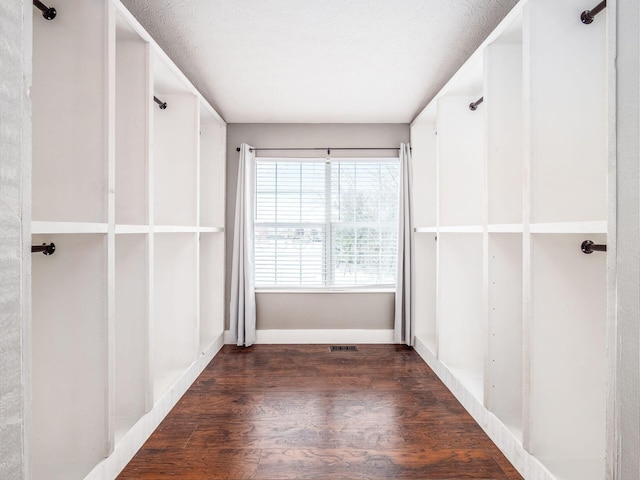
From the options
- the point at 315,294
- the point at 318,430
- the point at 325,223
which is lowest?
the point at 318,430

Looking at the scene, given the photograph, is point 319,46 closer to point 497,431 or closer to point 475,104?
point 475,104

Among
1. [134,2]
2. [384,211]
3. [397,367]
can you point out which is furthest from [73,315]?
[384,211]

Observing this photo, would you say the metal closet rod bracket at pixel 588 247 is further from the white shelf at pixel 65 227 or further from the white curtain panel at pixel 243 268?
the white curtain panel at pixel 243 268

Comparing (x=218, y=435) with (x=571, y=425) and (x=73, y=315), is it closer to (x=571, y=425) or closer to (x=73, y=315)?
(x=73, y=315)

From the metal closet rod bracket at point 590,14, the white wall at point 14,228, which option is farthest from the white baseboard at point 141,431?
the metal closet rod bracket at point 590,14

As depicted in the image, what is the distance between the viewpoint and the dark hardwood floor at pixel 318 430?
74.0 inches

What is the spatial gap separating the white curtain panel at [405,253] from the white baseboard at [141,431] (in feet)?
6.67

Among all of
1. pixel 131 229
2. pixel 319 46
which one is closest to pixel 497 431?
pixel 131 229

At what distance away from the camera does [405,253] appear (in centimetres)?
397

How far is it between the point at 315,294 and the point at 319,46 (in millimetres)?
2505

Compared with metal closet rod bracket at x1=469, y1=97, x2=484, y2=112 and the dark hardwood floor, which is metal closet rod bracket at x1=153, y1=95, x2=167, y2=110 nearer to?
the dark hardwood floor

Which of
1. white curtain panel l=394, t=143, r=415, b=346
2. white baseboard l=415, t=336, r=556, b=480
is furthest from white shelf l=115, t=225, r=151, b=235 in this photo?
white curtain panel l=394, t=143, r=415, b=346

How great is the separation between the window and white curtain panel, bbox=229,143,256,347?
0.26 meters

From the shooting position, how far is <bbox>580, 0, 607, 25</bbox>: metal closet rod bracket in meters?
1.55
